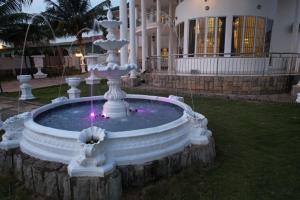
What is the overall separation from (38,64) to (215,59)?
16.3 m

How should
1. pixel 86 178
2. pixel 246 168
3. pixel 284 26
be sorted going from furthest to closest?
1. pixel 284 26
2. pixel 246 168
3. pixel 86 178

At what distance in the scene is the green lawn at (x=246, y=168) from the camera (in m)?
3.03

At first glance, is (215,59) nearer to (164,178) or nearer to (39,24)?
(164,178)

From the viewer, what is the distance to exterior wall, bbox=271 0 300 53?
43.2 ft

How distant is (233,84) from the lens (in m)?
9.62

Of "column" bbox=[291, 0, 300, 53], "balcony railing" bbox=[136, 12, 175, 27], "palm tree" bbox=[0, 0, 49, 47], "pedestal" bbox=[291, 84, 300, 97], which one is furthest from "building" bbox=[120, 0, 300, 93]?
"palm tree" bbox=[0, 0, 49, 47]

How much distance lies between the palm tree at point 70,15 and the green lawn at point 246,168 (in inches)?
810

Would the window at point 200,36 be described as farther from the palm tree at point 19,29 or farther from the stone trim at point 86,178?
the palm tree at point 19,29

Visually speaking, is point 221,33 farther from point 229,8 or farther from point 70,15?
point 70,15

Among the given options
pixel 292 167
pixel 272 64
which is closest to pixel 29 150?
pixel 292 167

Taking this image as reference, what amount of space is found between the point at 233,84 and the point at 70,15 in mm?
19792

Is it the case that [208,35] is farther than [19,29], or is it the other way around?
[19,29]

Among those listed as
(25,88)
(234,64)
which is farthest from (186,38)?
(25,88)

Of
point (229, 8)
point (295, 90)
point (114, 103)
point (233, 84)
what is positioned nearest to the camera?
point (114, 103)
